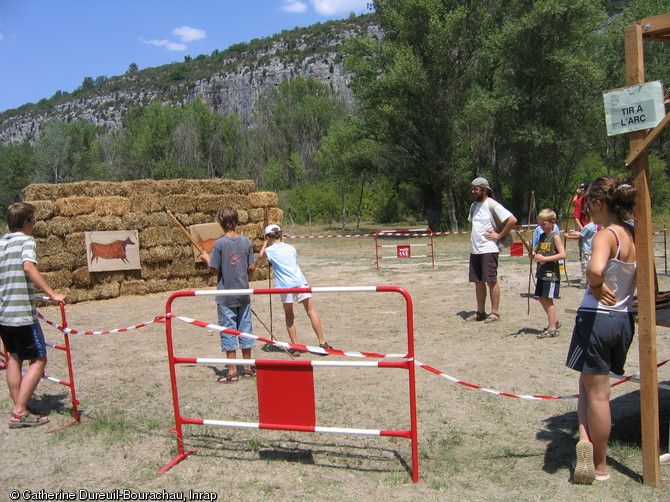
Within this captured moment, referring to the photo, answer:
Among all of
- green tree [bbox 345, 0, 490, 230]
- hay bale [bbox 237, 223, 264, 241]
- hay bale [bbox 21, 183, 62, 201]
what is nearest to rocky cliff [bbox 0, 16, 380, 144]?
green tree [bbox 345, 0, 490, 230]

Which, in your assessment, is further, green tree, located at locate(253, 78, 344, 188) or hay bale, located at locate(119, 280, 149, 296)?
green tree, located at locate(253, 78, 344, 188)

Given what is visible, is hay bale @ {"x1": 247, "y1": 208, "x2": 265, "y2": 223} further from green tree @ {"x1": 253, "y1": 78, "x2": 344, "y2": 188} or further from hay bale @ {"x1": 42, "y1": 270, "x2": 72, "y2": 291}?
green tree @ {"x1": 253, "y1": 78, "x2": 344, "y2": 188}

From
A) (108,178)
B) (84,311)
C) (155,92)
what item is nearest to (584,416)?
(84,311)

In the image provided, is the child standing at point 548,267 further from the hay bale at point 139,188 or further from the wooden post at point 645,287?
the hay bale at point 139,188

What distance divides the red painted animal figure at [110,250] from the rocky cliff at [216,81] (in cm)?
10090

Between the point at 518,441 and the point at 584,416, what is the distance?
30.7 inches

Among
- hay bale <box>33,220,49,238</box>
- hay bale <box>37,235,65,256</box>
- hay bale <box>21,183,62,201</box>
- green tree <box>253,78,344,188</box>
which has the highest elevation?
green tree <box>253,78,344,188</box>

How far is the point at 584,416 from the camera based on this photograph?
3.68 m

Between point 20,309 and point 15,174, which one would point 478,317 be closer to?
point 20,309

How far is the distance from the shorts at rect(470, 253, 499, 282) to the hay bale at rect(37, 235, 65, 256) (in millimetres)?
9544

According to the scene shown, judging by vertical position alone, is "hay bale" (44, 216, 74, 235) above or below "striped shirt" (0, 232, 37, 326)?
above

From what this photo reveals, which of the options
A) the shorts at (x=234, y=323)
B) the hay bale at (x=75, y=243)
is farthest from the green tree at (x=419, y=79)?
the shorts at (x=234, y=323)

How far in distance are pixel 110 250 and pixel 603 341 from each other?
12.1 metres

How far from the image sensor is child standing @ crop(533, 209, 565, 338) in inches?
278
